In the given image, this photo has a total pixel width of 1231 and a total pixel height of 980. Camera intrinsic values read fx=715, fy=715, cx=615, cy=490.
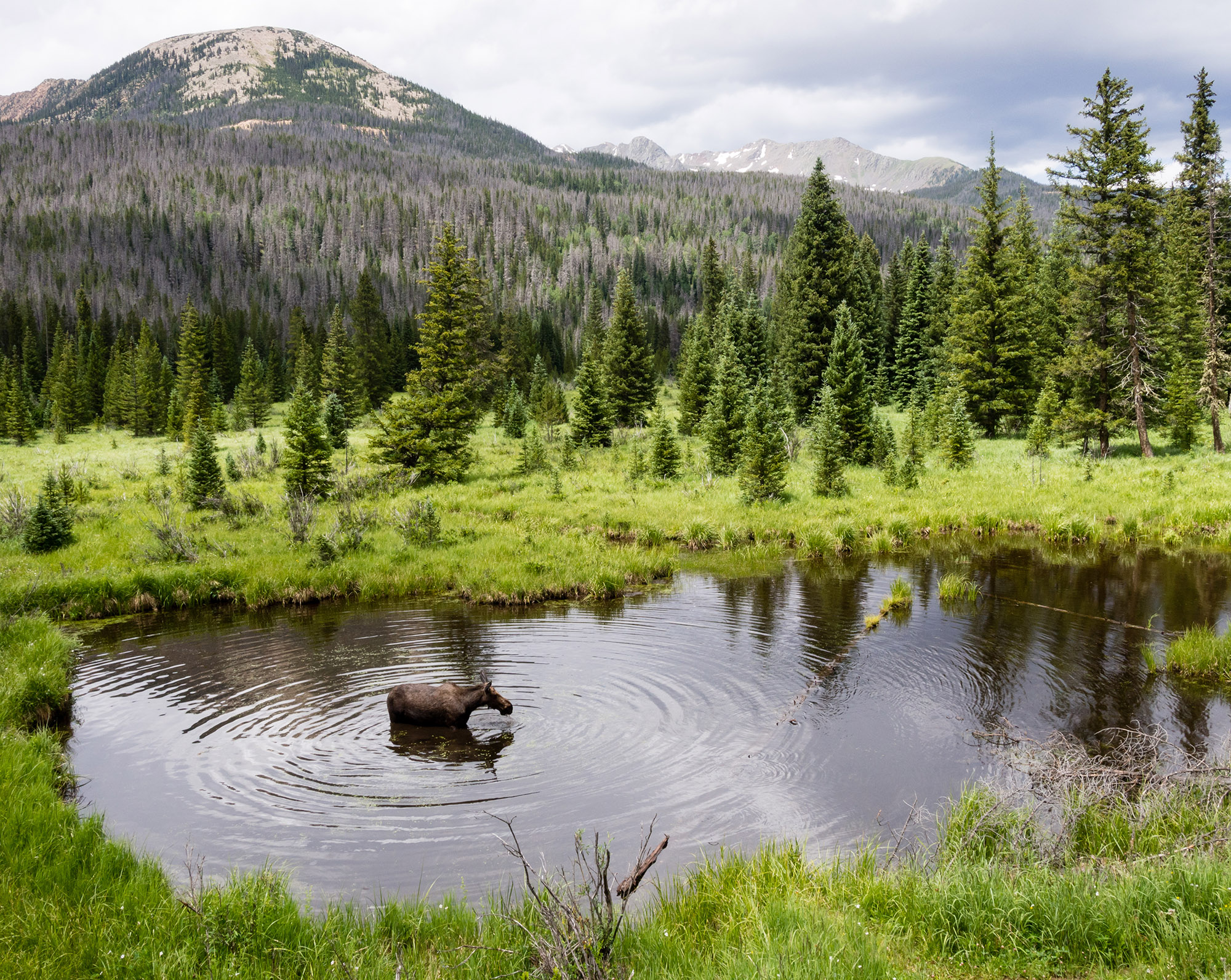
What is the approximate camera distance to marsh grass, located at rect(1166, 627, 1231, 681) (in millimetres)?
11812

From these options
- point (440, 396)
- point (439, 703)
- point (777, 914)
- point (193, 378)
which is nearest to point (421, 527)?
point (439, 703)

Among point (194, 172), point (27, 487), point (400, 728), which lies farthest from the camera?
point (194, 172)

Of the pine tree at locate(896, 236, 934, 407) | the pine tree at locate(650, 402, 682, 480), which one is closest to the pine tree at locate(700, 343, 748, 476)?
the pine tree at locate(650, 402, 682, 480)

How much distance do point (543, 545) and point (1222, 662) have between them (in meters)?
15.8

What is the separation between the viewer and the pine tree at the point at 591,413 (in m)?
47.0

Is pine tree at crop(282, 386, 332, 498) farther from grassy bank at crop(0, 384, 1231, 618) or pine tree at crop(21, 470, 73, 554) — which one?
pine tree at crop(21, 470, 73, 554)

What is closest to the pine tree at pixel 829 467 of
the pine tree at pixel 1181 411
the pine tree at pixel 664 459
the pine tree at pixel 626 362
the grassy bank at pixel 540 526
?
the grassy bank at pixel 540 526

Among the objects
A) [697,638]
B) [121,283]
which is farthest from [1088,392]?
[121,283]

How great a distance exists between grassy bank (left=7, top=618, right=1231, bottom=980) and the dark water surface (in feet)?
3.37

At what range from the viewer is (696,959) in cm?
486

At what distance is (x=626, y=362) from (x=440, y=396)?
73.1 ft

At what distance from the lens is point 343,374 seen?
73.8 meters

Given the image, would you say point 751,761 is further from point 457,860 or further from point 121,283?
point 121,283

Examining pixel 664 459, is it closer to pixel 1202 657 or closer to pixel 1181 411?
pixel 1202 657
